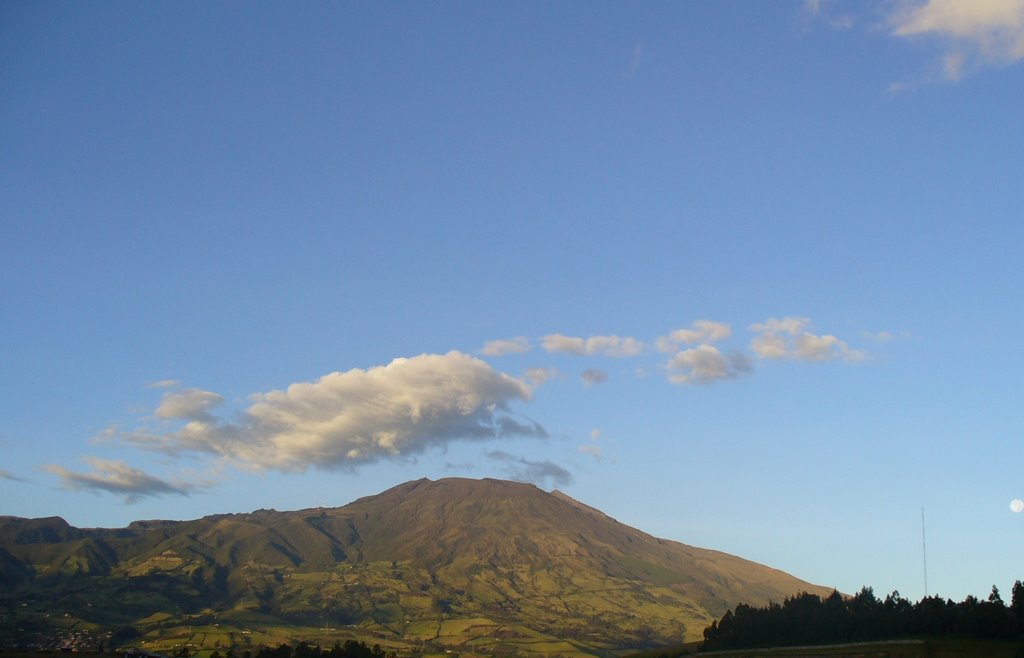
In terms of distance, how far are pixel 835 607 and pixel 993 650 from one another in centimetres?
4861

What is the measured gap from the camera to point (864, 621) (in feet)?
503

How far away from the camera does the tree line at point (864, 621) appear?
13450 centimetres

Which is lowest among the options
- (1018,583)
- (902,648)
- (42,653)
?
(42,653)

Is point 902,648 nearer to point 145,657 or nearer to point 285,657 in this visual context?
point 285,657

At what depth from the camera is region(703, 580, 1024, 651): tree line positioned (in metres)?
134

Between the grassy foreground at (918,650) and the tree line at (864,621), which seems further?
the tree line at (864,621)

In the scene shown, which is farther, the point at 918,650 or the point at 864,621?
the point at 864,621

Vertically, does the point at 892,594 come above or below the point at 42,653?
above

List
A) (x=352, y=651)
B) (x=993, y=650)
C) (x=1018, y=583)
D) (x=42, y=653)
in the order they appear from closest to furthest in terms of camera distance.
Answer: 1. (x=993, y=650)
2. (x=1018, y=583)
3. (x=42, y=653)
4. (x=352, y=651)

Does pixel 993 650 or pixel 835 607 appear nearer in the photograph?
pixel 993 650

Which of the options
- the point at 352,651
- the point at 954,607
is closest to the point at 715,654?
the point at 954,607

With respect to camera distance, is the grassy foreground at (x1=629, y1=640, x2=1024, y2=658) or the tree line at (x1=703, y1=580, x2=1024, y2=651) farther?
the tree line at (x1=703, y1=580, x2=1024, y2=651)

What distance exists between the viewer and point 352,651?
196 meters

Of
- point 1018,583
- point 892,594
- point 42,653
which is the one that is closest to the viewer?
point 1018,583
